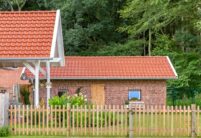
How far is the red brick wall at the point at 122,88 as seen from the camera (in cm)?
3594

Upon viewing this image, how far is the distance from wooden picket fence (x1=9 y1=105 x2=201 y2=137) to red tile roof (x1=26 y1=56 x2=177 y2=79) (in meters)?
15.3

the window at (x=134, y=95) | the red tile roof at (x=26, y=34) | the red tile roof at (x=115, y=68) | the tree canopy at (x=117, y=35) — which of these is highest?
the tree canopy at (x=117, y=35)

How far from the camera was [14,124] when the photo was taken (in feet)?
64.6

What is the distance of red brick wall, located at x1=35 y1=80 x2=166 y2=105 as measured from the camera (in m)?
35.9

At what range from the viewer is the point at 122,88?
3597 centimetres

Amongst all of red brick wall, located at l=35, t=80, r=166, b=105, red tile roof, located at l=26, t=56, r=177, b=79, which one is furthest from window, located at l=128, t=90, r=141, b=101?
red tile roof, located at l=26, t=56, r=177, b=79

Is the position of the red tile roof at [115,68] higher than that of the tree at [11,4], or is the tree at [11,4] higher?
the tree at [11,4]

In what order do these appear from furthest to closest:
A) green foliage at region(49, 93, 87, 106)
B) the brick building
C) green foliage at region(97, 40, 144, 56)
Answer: green foliage at region(97, 40, 144, 56) < the brick building < green foliage at region(49, 93, 87, 106)

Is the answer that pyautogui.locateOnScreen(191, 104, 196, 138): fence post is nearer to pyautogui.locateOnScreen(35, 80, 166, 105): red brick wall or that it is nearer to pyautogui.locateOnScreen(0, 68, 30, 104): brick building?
pyautogui.locateOnScreen(0, 68, 30, 104): brick building

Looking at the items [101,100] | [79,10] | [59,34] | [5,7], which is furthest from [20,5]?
[59,34]

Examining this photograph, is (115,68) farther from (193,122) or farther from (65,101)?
(193,122)

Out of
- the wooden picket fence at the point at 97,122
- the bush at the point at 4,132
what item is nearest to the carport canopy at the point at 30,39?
the wooden picket fence at the point at 97,122

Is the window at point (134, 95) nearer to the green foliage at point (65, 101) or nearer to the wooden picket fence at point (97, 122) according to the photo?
the green foliage at point (65, 101)

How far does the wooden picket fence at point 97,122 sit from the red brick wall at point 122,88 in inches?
622
